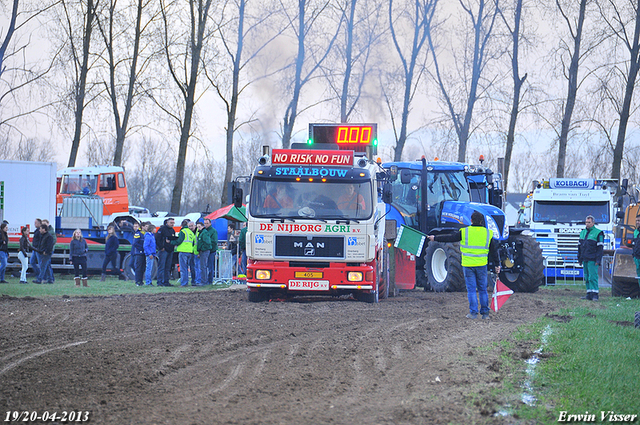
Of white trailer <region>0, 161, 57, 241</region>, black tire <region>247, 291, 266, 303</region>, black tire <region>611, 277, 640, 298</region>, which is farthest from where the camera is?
white trailer <region>0, 161, 57, 241</region>

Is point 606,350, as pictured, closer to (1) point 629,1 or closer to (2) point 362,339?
(2) point 362,339

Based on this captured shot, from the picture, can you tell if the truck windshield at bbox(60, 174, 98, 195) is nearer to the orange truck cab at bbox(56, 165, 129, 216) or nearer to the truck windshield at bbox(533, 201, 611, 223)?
the orange truck cab at bbox(56, 165, 129, 216)

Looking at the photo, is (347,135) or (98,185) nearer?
(347,135)

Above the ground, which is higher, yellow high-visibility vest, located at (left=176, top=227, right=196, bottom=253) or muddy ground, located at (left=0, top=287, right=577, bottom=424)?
yellow high-visibility vest, located at (left=176, top=227, right=196, bottom=253)

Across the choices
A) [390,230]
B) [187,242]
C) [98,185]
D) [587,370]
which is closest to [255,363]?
[587,370]

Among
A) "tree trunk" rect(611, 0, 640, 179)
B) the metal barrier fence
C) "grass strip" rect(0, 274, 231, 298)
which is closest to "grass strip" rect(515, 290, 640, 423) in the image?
"grass strip" rect(0, 274, 231, 298)

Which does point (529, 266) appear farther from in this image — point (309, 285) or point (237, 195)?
point (237, 195)

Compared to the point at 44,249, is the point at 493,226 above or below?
above

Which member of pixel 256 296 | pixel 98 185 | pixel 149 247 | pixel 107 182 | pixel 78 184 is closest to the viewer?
pixel 256 296

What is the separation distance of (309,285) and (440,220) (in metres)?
5.46

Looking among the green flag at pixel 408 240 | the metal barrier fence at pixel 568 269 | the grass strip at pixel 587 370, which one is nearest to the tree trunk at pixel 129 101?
the metal barrier fence at pixel 568 269

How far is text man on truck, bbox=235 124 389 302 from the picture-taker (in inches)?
556

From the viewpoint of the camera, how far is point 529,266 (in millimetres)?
18469

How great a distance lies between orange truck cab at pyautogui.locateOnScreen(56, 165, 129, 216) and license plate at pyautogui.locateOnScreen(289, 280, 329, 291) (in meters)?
16.1
